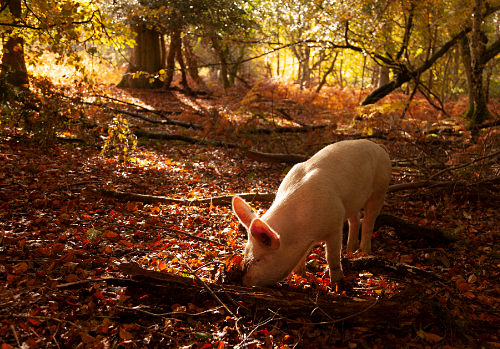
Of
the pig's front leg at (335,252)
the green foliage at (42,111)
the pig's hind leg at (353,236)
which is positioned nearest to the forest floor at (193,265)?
the pig's front leg at (335,252)

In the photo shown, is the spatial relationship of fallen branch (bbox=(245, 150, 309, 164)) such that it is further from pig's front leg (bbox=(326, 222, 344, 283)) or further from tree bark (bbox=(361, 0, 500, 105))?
tree bark (bbox=(361, 0, 500, 105))

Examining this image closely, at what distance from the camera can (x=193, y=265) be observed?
425cm

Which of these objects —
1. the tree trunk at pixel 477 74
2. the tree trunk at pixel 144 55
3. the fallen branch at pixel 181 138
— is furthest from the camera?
the tree trunk at pixel 144 55

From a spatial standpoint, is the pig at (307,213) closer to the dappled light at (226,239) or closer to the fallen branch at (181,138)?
the dappled light at (226,239)

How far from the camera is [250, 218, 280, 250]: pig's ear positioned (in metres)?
3.26

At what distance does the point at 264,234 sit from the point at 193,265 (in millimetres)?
1339

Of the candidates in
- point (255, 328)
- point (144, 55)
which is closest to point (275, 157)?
point (255, 328)

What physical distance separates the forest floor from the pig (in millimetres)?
292

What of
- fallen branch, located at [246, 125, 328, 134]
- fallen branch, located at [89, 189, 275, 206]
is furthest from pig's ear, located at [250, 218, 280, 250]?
fallen branch, located at [246, 125, 328, 134]

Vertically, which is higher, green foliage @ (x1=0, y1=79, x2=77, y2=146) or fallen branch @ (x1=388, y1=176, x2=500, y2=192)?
green foliage @ (x1=0, y1=79, x2=77, y2=146)

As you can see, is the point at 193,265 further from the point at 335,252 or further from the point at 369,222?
the point at 369,222

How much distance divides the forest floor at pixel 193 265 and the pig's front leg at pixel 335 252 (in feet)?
0.47

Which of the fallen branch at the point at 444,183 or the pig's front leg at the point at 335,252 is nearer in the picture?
the pig's front leg at the point at 335,252

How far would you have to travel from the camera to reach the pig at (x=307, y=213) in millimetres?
3535
